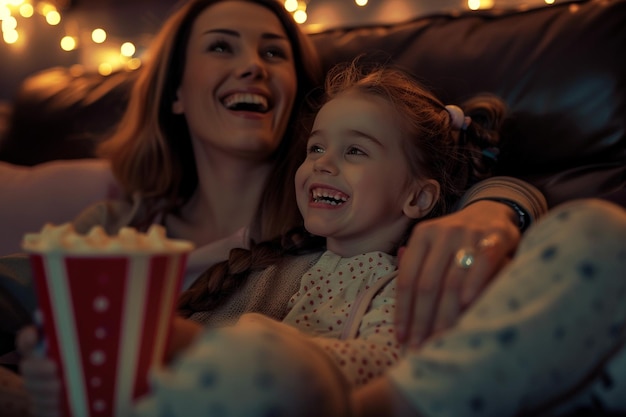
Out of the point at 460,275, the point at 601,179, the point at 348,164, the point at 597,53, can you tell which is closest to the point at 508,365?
the point at 460,275

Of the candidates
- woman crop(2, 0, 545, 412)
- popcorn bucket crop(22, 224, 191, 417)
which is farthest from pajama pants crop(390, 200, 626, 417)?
woman crop(2, 0, 545, 412)

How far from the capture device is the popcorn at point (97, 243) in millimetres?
561

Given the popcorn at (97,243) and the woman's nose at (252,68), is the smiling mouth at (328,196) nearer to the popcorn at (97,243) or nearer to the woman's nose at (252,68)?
the woman's nose at (252,68)

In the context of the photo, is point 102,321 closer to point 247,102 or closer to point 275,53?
point 247,102

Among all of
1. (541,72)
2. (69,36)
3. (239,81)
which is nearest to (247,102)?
(239,81)

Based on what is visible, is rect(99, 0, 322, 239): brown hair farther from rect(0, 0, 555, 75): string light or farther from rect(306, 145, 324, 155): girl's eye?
rect(0, 0, 555, 75): string light

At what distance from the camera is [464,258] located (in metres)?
0.73

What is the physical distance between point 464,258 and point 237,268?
1.86ft

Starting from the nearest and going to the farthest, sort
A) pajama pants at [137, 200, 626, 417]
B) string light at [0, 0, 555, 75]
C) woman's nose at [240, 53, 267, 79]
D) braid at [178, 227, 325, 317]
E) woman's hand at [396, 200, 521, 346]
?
1. pajama pants at [137, 200, 626, 417]
2. woman's hand at [396, 200, 521, 346]
3. braid at [178, 227, 325, 317]
4. woman's nose at [240, 53, 267, 79]
5. string light at [0, 0, 555, 75]

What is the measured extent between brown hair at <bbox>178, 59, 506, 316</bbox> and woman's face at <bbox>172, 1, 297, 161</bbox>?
0.22 metres

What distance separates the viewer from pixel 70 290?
568 millimetres

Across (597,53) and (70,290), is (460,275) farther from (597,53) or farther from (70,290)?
(597,53)

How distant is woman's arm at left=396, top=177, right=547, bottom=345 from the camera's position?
694mm

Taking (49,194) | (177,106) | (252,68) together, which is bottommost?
(49,194)
